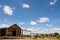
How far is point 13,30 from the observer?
41406 mm

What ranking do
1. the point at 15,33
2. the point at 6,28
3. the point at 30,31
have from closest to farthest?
the point at 30,31 < the point at 6,28 < the point at 15,33

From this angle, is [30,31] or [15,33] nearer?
[30,31]

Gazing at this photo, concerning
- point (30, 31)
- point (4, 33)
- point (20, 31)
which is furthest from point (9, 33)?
point (30, 31)

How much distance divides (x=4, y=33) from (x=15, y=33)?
3691 millimetres

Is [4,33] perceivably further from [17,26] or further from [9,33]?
[17,26]

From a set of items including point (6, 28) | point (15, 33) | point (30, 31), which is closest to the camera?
point (30, 31)

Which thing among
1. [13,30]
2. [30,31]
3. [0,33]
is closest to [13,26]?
[13,30]

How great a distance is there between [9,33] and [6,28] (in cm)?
179

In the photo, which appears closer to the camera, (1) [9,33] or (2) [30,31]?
(2) [30,31]

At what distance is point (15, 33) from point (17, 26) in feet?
7.39

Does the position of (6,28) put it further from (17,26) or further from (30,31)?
(30,31)

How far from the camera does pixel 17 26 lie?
42.6 m

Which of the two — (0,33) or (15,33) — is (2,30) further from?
(15,33)

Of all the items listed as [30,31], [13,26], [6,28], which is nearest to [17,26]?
[13,26]
